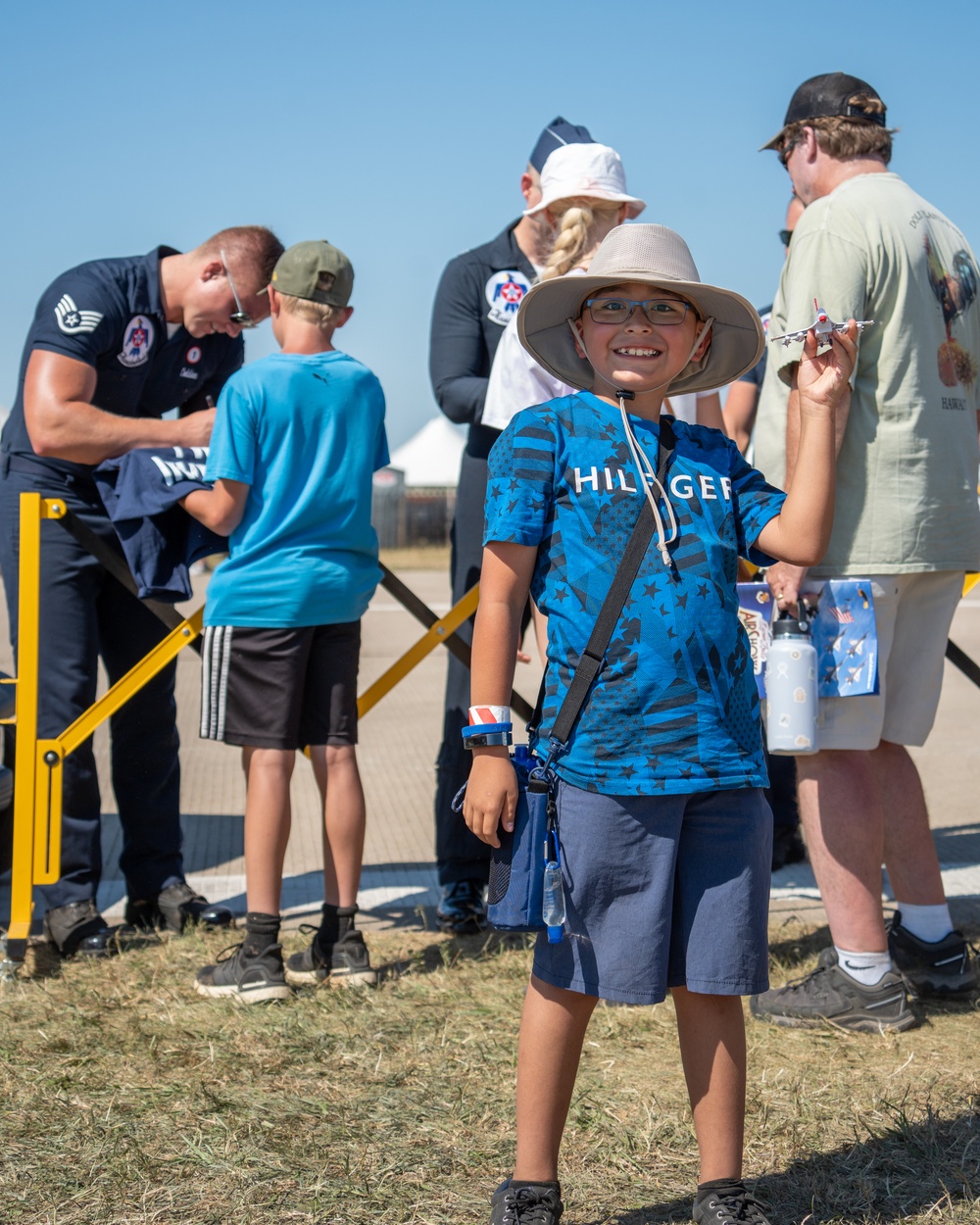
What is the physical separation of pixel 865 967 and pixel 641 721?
1.59m

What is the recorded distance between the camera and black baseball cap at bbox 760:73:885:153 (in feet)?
11.8

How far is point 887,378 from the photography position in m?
3.50

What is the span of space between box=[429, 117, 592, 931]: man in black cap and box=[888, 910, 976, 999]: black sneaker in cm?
135

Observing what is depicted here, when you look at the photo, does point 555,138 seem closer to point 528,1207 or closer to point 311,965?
point 311,965

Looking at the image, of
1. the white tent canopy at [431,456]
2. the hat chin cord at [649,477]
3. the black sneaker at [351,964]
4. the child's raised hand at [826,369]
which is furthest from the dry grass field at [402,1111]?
the white tent canopy at [431,456]

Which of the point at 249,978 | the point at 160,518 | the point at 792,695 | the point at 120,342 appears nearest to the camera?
the point at 792,695

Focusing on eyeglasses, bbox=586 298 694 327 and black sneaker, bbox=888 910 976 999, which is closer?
eyeglasses, bbox=586 298 694 327

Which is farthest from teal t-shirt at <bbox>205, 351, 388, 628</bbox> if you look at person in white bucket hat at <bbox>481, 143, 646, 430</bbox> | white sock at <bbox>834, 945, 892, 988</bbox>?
white sock at <bbox>834, 945, 892, 988</bbox>

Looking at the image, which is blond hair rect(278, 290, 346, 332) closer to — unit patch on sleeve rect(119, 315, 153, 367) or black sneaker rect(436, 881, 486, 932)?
unit patch on sleeve rect(119, 315, 153, 367)

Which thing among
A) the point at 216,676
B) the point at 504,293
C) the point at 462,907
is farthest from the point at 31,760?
the point at 504,293

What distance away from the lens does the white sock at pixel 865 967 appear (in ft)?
11.6

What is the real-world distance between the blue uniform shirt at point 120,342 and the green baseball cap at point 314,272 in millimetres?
636

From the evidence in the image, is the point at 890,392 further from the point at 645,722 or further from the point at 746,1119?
the point at 746,1119

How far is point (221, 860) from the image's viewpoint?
17.1 ft
